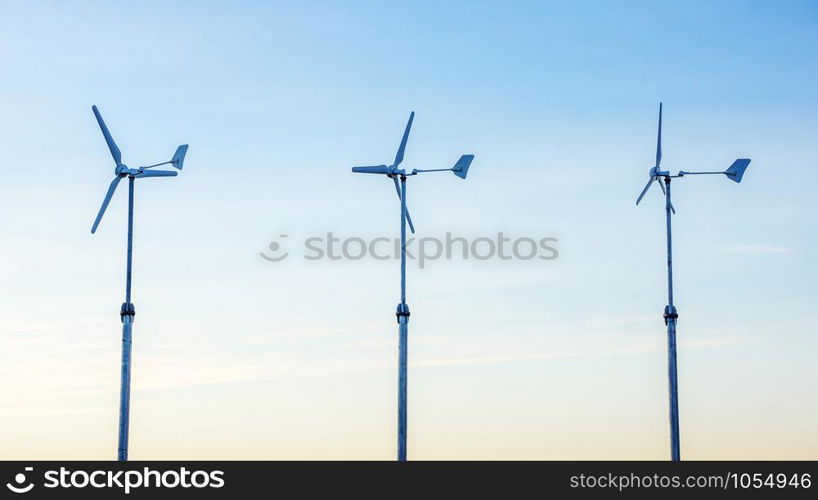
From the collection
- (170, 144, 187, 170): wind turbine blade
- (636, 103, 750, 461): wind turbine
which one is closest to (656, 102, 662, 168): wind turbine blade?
(636, 103, 750, 461): wind turbine

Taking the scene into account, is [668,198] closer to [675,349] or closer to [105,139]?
[675,349]

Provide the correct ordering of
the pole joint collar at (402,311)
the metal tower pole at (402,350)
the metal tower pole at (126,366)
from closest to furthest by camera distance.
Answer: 1. the metal tower pole at (126,366)
2. the metal tower pole at (402,350)
3. the pole joint collar at (402,311)

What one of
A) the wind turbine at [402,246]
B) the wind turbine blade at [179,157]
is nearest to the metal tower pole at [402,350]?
the wind turbine at [402,246]

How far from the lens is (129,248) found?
4097 inches

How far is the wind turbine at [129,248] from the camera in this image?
99.6m

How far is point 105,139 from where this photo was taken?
11125 cm

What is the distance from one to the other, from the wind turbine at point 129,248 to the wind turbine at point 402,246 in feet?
42.2

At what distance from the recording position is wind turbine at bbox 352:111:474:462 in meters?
107

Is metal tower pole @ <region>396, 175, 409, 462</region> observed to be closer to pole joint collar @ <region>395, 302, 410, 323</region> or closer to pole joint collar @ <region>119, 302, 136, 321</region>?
pole joint collar @ <region>395, 302, 410, 323</region>

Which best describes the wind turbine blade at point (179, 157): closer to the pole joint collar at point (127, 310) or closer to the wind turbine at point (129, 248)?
the wind turbine at point (129, 248)
